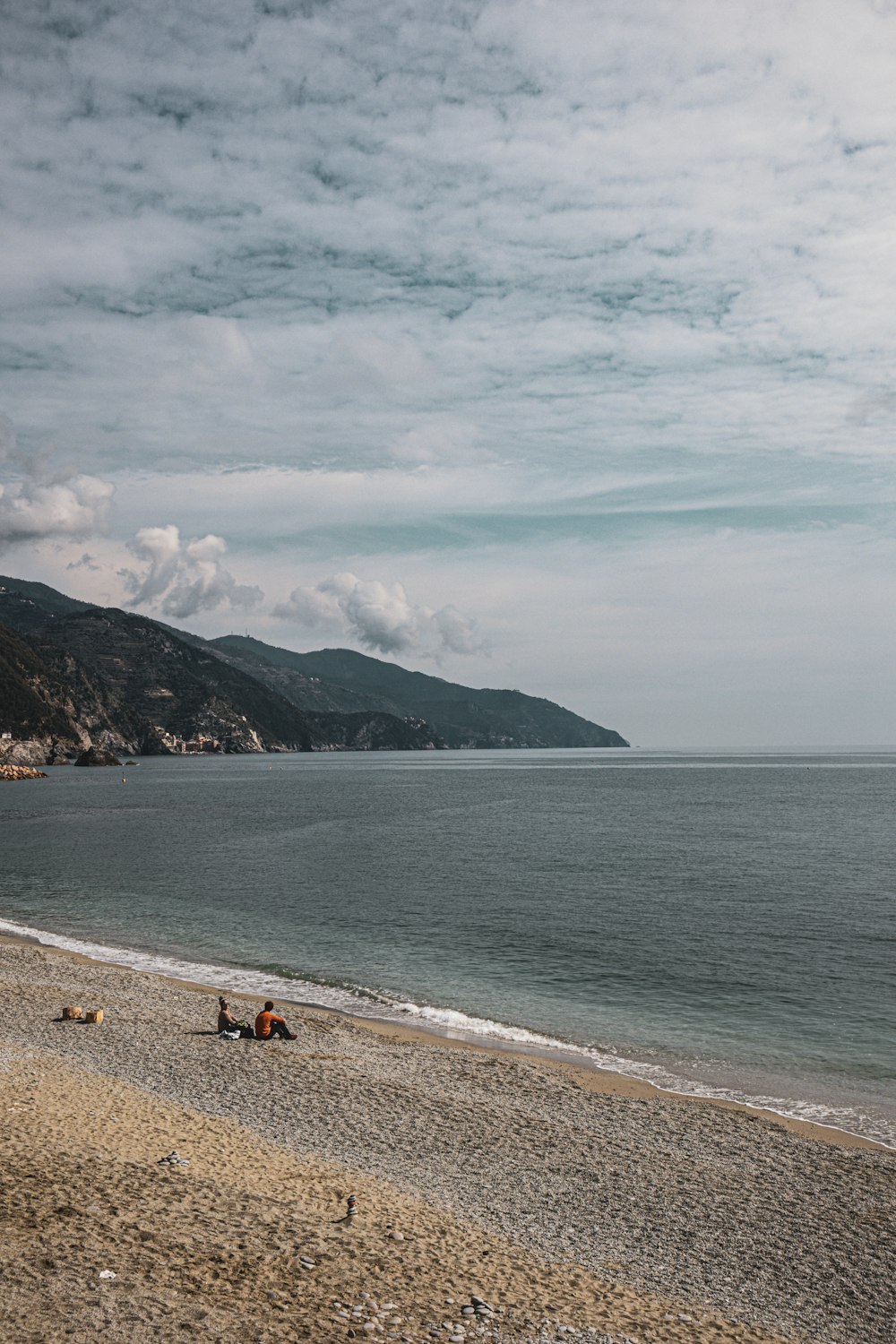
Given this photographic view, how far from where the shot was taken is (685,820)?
100875 mm

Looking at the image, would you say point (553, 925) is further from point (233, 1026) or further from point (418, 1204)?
point (418, 1204)

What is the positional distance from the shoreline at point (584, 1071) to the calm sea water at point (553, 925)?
0.71 meters

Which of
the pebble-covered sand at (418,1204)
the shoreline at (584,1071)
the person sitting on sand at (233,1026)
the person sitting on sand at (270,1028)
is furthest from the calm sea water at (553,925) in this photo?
the person sitting on sand at (233,1026)

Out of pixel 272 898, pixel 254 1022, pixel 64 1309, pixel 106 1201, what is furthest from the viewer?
pixel 272 898

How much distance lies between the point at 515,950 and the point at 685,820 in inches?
2662

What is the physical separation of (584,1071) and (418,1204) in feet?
33.8

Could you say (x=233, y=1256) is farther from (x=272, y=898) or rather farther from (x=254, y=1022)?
(x=272, y=898)

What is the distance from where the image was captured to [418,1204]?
49.3 feet

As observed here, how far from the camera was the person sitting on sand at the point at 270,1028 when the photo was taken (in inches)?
1014

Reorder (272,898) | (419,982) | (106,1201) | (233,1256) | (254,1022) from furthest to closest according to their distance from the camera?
(272,898) → (419,982) → (254,1022) → (106,1201) → (233,1256)

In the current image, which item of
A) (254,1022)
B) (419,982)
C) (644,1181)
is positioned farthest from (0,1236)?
(419,982)

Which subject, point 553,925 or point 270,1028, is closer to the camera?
point 270,1028

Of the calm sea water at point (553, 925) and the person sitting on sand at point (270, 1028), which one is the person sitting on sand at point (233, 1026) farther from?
the calm sea water at point (553, 925)

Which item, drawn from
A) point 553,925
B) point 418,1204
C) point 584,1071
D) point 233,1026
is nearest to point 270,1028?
point 233,1026
